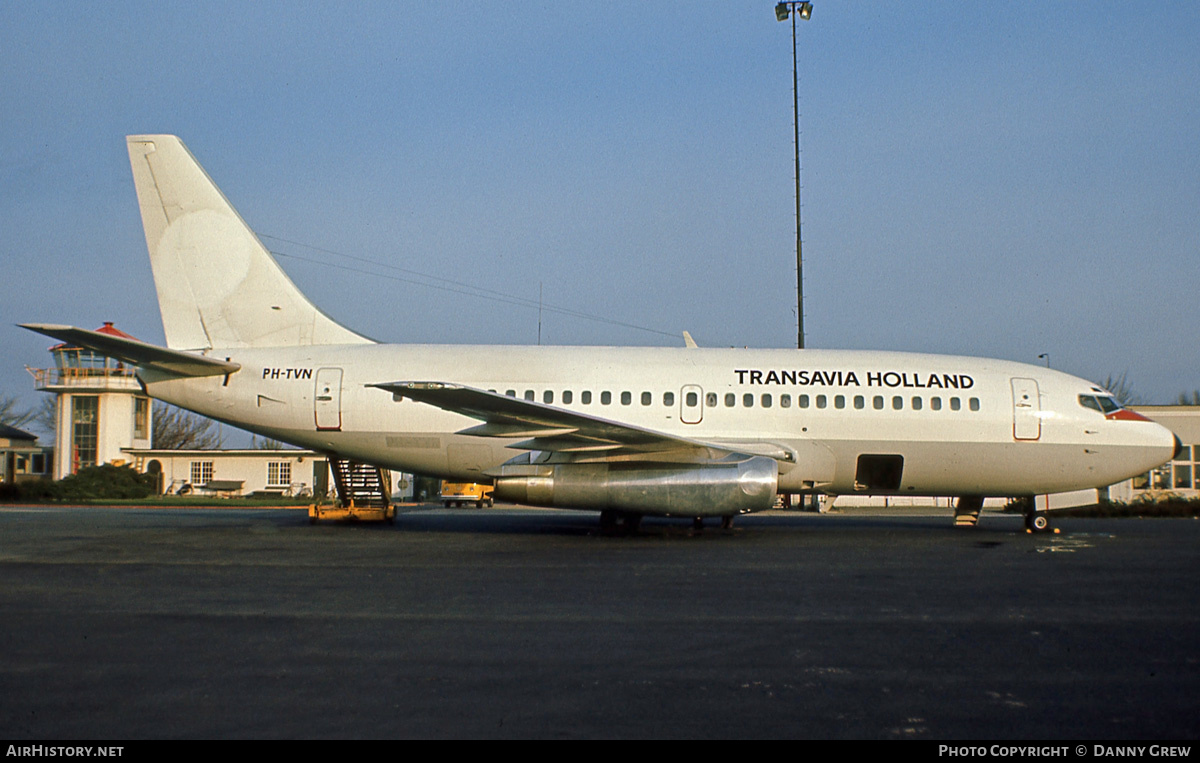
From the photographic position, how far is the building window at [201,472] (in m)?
51.3

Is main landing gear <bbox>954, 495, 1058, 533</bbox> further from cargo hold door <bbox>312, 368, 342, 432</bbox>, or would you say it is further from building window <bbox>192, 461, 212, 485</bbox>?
building window <bbox>192, 461, 212, 485</bbox>

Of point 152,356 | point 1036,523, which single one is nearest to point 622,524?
point 1036,523

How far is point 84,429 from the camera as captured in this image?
48219mm

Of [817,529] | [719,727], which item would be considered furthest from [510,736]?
[817,529]

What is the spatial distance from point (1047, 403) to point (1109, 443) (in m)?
1.29

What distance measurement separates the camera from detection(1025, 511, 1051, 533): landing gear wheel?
16125 millimetres

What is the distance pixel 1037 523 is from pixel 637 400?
7.89 meters

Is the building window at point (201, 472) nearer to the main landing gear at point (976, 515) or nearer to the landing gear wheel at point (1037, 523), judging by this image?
the main landing gear at point (976, 515)

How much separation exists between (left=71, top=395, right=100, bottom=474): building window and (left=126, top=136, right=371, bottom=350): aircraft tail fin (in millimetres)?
37388

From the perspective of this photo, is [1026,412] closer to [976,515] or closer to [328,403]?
[976,515]

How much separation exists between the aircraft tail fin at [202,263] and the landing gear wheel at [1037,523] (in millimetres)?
14190

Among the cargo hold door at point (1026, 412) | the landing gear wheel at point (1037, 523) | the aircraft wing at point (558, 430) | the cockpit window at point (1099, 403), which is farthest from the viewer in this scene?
the cockpit window at point (1099, 403)

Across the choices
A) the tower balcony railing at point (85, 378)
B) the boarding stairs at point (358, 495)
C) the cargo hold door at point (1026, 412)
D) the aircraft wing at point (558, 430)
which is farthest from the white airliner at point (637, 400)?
the tower balcony railing at point (85, 378)
